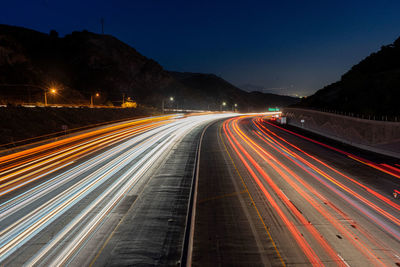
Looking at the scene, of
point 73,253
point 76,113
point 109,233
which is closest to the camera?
point 73,253

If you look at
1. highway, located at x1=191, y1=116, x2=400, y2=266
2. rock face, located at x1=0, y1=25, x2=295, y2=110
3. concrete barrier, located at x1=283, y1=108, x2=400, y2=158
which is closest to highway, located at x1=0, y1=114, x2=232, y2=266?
highway, located at x1=191, y1=116, x2=400, y2=266

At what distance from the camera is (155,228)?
352 inches

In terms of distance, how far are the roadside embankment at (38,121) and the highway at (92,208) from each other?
8.08m

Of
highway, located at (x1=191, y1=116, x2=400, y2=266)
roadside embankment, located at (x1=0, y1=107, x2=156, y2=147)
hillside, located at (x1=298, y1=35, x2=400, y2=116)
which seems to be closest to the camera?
highway, located at (x1=191, y1=116, x2=400, y2=266)

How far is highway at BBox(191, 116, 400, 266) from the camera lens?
738 cm

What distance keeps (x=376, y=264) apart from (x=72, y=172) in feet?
56.2

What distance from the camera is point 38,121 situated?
1380 inches

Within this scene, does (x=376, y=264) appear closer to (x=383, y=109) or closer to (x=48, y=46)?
(x=383, y=109)

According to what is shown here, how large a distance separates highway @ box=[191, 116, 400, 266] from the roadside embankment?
20.7 meters

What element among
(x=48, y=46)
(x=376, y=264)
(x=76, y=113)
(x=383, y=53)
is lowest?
(x=376, y=264)

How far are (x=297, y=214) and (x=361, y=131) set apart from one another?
2175 cm

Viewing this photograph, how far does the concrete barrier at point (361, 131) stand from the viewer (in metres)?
21.3

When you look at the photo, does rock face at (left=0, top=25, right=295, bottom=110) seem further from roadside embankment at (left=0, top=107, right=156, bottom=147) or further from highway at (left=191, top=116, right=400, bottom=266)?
highway at (left=191, top=116, right=400, bottom=266)

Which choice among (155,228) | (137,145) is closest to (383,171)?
(155,228)
